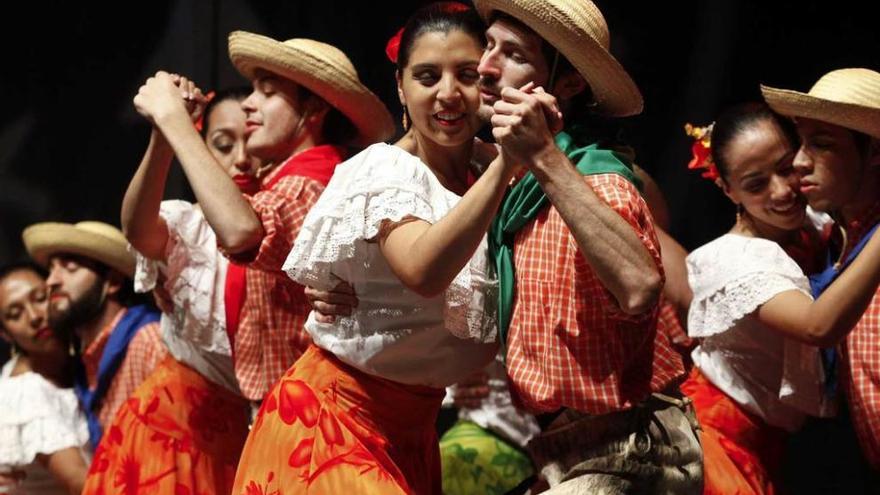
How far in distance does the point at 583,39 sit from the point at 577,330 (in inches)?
22.2

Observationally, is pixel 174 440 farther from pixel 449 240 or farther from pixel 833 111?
pixel 833 111

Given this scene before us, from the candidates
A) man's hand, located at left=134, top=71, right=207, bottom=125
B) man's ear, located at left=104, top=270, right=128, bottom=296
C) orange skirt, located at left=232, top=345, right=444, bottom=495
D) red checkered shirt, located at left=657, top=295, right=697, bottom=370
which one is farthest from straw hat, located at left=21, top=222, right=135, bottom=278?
orange skirt, located at left=232, top=345, right=444, bottom=495

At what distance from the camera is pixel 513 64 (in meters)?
2.86

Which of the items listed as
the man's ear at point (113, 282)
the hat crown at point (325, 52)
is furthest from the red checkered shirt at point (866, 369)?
the man's ear at point (113, 282)

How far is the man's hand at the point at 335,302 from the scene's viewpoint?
3.02 meters

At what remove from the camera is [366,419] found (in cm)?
301

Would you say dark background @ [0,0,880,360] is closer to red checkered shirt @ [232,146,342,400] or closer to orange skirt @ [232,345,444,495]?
red checkered shirt @ [232,146,342,400]

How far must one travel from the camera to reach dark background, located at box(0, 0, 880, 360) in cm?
515

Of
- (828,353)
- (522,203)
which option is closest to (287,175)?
(522,203)

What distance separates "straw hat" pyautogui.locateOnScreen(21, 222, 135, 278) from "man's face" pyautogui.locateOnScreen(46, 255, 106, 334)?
44 mm

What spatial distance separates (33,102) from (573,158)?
4128 millimetres

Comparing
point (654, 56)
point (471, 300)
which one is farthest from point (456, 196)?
point (654, 56)

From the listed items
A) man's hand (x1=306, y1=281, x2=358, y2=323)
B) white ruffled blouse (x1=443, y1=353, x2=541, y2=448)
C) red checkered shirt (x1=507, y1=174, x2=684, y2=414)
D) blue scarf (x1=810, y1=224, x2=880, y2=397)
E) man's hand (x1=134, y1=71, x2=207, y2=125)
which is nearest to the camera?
red checkered shirt (x1=507, y1=174, x2=684, y2=414)

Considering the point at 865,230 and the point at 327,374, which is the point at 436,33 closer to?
the point at 327,374
